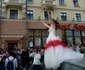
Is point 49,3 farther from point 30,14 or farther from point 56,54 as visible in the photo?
point 56,54

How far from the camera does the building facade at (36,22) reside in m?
20.2

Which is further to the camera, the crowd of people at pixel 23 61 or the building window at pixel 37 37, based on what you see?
the building window at pixel 37 37

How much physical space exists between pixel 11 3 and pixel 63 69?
18.3m

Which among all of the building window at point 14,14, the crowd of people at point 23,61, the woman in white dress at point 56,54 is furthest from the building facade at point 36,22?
the woman in white dress at point 56,54

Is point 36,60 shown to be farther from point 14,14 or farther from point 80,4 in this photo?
point 80,4

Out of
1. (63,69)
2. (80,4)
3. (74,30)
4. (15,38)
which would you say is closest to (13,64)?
(63,69)

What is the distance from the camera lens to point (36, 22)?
2127cm

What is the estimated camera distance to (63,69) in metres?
4.53

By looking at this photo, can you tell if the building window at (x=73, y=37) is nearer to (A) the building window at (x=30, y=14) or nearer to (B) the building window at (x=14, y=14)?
(A) the building window at (x=30, y=14)

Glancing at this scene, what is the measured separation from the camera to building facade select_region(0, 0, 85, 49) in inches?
795

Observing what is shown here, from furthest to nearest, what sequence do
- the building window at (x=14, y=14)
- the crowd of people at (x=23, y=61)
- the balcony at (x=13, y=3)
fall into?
the building window at (x=14, y=14), the balcony at (x=13, y=3), the crowd of people at (x=23, y=61)

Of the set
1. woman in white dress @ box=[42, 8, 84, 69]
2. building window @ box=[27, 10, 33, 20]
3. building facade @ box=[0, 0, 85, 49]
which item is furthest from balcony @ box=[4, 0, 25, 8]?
woman in white dress @ box=[42, 8, 84, 69]

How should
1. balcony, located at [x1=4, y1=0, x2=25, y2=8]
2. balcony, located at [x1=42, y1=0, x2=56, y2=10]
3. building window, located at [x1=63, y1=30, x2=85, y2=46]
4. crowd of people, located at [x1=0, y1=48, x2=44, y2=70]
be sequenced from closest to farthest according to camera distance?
crowd of people, located at [x1=0, y1=48, x2=44, y2=70] → balcony, located at [x1=4, y1=0, x2=25, y2=8] → building window, located at [x1=63, y1=30, x2=85, y2=46] → balcony, located at [x1=42, y1=0, x2=56, y2=10]

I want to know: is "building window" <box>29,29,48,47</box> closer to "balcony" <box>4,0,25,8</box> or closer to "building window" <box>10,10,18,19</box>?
"building window" <box>10,10,18,19</box>
